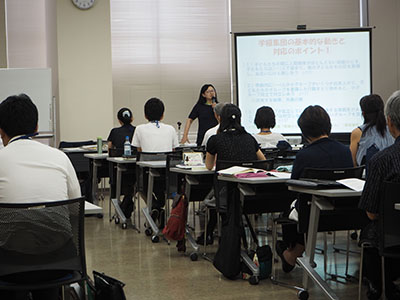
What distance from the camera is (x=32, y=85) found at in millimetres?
7445

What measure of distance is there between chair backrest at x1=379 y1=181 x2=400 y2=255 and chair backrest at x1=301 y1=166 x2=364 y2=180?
2.27 ft

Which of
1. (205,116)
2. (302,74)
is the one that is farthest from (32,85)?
(302,74)

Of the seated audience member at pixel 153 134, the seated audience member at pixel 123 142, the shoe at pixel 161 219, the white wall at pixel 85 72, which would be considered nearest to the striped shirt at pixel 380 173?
the shoe at pixel 161 219

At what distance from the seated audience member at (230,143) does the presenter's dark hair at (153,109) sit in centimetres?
171

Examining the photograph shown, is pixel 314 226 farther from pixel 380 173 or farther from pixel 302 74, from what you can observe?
pixel 302 74

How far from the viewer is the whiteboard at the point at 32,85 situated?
24.4 feet

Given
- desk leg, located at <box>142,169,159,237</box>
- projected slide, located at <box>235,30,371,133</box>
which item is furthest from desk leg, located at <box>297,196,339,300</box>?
projected slide, located at <box>235,30,371,133</box>

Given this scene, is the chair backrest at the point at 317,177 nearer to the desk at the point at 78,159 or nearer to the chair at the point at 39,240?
the chair at the point at 39,240

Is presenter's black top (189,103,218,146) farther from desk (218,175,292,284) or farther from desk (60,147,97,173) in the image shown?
desk (218,175,292,284)

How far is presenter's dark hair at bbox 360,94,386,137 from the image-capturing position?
15.6ft

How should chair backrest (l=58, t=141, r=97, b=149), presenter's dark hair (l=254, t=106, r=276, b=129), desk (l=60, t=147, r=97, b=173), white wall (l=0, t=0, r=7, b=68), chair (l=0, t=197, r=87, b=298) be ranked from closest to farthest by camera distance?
chair (l=0, t=197, r=87, b=298) → presenter's dark hair (l=254, t=106, r=276, b=129) → desk (l=60, t=147, r=97, b=173) → chair backrest (l=58, t=141, r=97, b=149) → white wall (l=0, t=0, r=7, b=68)

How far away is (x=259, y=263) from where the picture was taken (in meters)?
3.99

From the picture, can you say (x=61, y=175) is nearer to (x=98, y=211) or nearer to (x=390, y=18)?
(x=98, y=211)

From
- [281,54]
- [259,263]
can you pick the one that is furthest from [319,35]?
[259,263]
